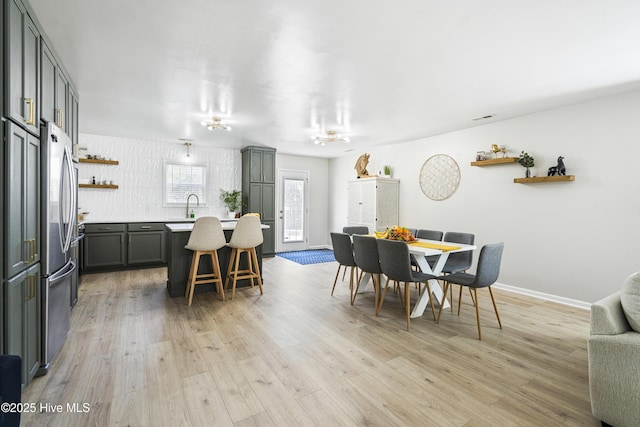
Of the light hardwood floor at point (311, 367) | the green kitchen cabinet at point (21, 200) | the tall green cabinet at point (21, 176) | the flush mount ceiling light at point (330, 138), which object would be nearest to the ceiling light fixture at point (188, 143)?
the flush mount ceiling light at point (330, 138)

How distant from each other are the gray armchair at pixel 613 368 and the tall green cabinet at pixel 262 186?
5.93 meters

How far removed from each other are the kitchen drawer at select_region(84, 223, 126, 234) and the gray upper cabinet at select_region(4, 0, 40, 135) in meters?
3.72

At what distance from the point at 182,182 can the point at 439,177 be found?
17.2 feet

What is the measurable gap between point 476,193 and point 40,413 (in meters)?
5.48

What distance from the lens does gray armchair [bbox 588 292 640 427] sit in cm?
163

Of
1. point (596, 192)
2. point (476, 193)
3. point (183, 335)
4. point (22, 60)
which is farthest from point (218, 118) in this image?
point (596, 192)

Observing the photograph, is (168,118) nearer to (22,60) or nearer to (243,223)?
(243,223)

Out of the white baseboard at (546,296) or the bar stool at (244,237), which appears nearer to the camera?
the white baseboard at (546,296)

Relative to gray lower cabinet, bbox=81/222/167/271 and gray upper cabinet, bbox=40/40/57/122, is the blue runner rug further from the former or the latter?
gray upper cabinet, bbox=40/40/57/122

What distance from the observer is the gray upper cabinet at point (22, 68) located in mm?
1745

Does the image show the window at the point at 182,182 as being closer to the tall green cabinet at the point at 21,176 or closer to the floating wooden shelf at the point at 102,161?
the floating wooden shelf at the point at 102,161

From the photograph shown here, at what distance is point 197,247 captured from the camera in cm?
377

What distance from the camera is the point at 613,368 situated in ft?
5.55

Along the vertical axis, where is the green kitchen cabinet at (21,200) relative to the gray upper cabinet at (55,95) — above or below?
below
